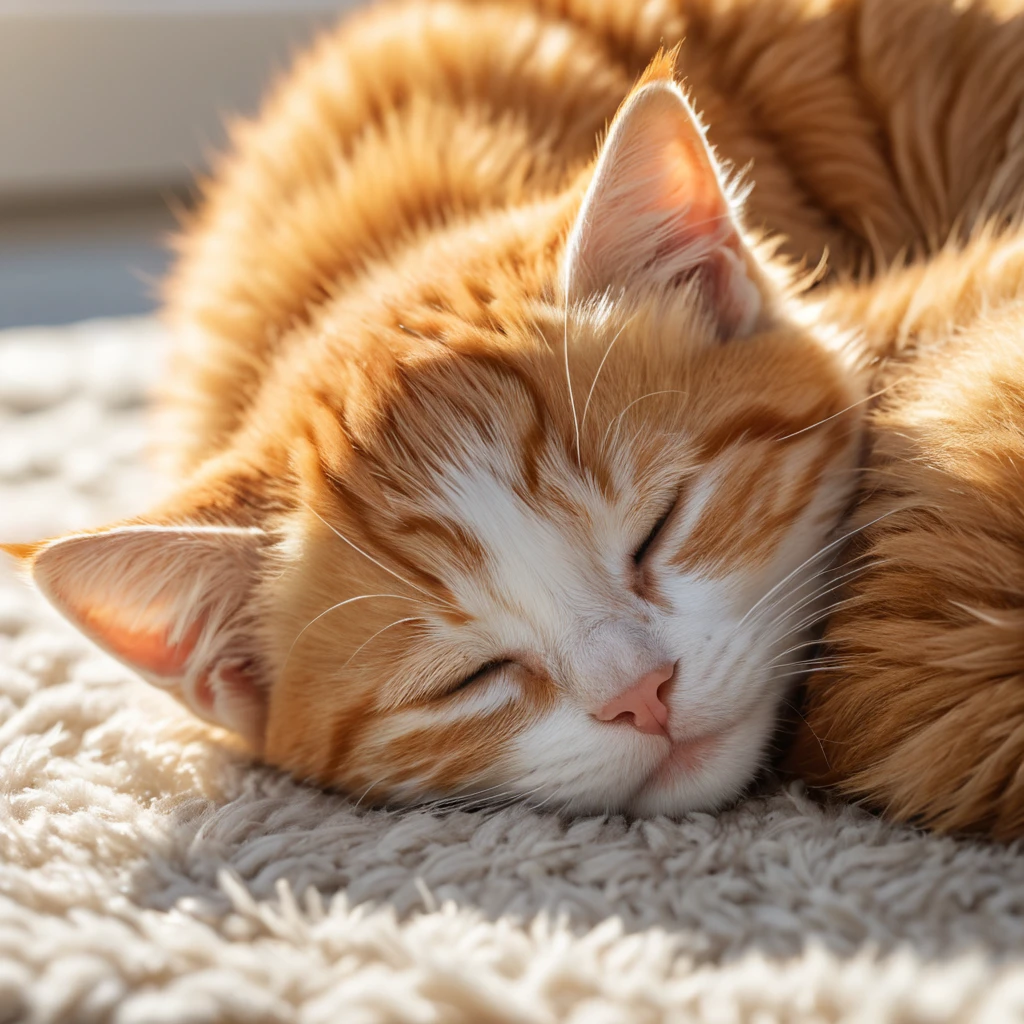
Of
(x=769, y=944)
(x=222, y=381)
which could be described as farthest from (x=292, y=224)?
(x=769, y=944)

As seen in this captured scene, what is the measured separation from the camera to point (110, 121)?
2.74 m

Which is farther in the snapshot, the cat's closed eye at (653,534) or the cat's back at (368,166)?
the cat's back at (368,166)

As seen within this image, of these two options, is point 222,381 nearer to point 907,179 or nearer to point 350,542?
point 350,542

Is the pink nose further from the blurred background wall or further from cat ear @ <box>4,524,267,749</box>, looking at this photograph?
the blurred background wall

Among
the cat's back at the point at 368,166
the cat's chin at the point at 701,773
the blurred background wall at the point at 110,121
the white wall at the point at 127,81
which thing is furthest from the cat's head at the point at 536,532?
the white wall at the point at 127,81

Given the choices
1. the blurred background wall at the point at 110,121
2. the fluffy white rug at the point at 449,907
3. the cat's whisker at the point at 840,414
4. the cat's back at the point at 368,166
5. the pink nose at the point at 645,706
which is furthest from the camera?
the blurred background wall at the point at 110,121

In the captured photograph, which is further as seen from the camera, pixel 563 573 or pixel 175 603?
pixel 175 603

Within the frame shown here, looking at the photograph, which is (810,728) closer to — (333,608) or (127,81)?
(333,608)

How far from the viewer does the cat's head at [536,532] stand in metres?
0.92

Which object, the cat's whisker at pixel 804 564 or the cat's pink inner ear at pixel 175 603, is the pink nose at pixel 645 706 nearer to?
the cat's whisker at pixel 804 564

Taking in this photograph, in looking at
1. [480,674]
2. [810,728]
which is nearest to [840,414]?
[810,728]

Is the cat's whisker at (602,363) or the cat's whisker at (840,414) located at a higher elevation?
the cat's whisker at (602,363)

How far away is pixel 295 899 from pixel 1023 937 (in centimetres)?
48

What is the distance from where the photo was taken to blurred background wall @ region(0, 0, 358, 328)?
2615 millimetres
